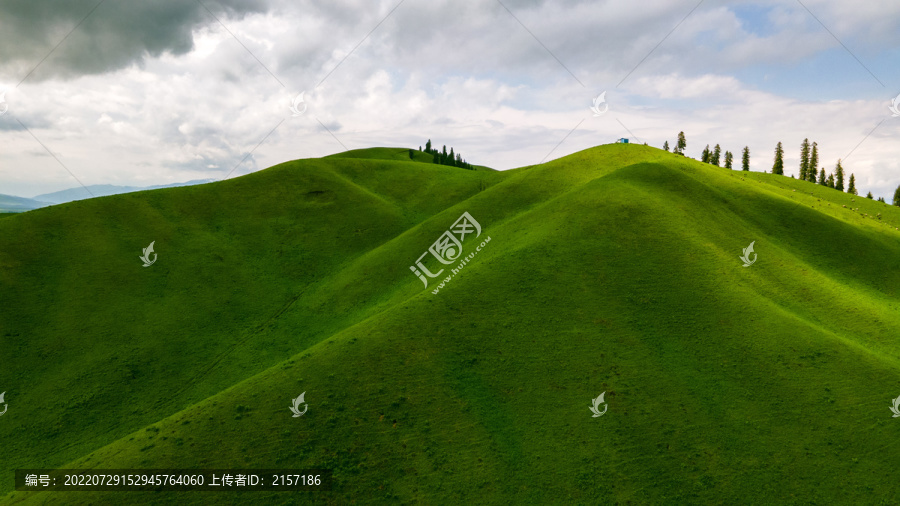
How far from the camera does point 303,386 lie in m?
25.7

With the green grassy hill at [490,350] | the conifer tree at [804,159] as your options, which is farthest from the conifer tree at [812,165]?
the green grassy hill at [490,350]

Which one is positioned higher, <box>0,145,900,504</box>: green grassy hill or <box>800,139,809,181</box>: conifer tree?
<box>800,139,809,181</box>: conifer tree

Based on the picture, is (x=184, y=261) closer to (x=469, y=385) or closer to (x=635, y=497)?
(x=469, y=385)

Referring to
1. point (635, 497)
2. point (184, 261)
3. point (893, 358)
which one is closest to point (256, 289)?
point (184, 261)

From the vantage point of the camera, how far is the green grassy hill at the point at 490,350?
22.1 metres

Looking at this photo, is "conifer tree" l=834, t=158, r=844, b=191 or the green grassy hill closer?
the green grassy hill

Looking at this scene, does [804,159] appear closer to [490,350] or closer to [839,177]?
[839,177]

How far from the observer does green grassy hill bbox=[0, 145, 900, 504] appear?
2212 cm

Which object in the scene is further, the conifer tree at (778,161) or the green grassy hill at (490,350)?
the conifer tree at (778,161)

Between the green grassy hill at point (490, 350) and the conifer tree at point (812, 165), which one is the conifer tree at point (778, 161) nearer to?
the conifer tree at point (812, 165)

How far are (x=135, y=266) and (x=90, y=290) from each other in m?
5.59

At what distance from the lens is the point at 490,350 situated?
1156 inches

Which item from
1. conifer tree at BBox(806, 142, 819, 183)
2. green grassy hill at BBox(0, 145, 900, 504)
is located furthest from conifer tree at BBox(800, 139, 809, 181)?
green grassy hill at BBox(0, 145, 900, 504)

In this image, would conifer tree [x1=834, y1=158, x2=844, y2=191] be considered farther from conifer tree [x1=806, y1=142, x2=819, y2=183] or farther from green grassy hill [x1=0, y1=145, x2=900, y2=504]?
green grassy hill [x1=0, y1=145, x2=900, y2=504]
